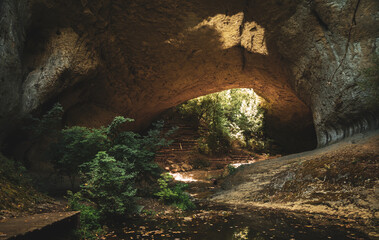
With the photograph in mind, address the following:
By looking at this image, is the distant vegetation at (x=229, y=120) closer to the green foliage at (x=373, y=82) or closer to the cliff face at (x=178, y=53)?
the cliff face at (x=178, y=53)

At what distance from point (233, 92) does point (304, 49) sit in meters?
10.3

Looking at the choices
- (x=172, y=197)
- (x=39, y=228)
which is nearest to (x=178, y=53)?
(x=172, y=197)

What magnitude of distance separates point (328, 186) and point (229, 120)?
12755 millimetres

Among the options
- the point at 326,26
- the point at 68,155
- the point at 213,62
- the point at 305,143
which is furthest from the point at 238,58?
the point at 305,143

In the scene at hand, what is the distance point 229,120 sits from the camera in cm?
1734

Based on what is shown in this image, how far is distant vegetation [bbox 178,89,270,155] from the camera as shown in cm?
1545

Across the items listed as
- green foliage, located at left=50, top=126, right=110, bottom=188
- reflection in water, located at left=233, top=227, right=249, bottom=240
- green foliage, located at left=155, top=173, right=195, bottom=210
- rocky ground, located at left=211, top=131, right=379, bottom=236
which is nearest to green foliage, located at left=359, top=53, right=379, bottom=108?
rocky ground, located at left=211, top=131, right=379, bottom=236

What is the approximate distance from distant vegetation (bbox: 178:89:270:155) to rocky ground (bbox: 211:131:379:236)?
8.54m

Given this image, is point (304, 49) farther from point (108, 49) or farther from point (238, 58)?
point (108, 49)

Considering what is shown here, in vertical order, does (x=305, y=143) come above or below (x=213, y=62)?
below

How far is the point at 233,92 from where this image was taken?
18.1 m

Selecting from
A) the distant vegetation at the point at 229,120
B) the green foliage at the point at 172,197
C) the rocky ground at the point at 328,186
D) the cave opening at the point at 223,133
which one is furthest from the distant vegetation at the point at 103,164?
the distant vegetation at the point at 229,120

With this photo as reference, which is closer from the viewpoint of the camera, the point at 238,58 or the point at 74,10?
the point at 74,10

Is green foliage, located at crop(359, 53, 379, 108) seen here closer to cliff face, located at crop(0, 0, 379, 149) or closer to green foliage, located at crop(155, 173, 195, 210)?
cliff face, located at crop(0, 0, 379, 149)
